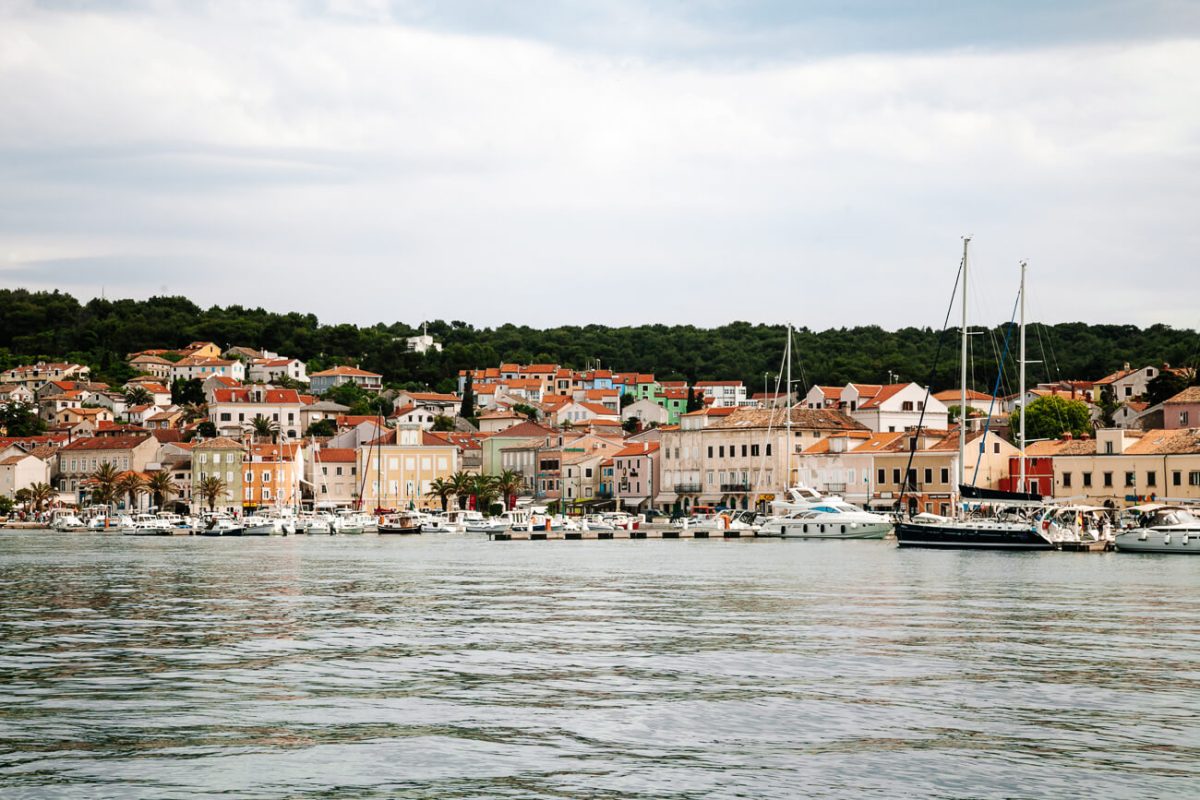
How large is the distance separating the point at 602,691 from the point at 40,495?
114243mm

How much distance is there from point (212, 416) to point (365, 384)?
33317mm

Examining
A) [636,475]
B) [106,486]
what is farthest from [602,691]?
[106,486]

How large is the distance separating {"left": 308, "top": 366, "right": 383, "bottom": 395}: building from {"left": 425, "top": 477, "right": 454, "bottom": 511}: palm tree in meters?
60.4

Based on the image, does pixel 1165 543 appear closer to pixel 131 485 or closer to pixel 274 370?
pixel 131 485

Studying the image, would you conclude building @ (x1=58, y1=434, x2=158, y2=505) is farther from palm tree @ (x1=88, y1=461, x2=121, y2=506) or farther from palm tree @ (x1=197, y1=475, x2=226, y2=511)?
palm tree @ (x1=197, y1=475, x2=226, y2=511)

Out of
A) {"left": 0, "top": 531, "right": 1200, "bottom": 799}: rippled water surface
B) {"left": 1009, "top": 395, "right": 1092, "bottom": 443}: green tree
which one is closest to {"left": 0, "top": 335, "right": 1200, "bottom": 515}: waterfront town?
{"left": 1009, "top": 395, "right": 1092, "bottom": 443}: green tree

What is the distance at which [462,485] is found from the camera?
112375 mm

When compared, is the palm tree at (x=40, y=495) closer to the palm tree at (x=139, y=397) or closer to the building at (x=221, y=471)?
the building at (x=221, y=471)

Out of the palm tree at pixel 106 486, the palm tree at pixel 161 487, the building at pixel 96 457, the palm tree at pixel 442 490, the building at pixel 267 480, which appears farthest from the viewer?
the building at pixel 96 457

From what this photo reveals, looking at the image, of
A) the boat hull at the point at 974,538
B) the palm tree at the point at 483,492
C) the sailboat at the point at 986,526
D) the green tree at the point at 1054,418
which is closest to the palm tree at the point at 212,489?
the palm tree at the point at 483,492

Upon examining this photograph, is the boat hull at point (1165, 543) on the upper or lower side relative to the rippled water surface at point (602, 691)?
upper

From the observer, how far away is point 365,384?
177m

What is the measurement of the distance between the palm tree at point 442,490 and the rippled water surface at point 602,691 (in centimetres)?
7397

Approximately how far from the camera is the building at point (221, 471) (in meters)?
118
